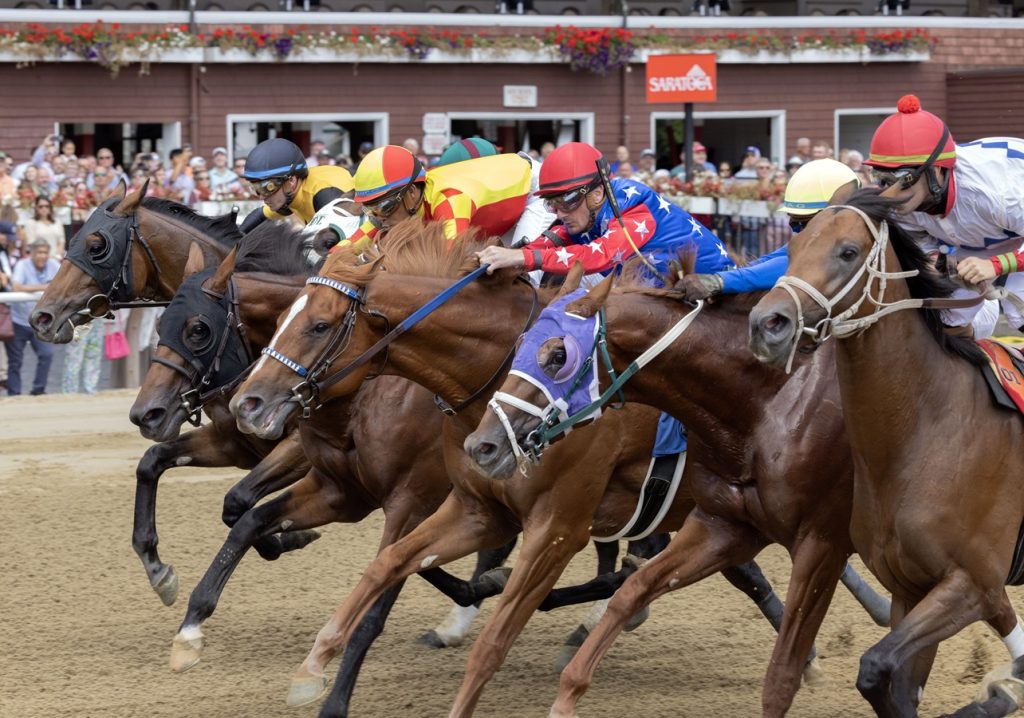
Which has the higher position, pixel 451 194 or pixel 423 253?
pixel 451 194

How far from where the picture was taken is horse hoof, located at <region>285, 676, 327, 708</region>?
5.00 metres

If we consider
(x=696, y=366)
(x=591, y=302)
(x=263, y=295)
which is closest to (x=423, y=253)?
(x=591, y=302)

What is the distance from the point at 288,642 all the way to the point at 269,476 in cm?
74

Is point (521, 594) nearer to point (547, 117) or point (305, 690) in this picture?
point (305, 690)

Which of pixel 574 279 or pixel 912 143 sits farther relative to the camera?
pixel 574 279

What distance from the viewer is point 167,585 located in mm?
6586

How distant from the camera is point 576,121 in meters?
22.7

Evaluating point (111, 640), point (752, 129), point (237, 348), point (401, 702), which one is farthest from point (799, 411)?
point (752, 129)

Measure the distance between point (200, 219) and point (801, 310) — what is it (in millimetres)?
3864

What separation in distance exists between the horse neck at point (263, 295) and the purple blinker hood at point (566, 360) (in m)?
1.62

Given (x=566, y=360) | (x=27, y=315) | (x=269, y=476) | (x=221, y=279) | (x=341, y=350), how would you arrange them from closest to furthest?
(x=566, y=360) → (x=341, y=350) → (x=221, y=279) → (x=269, y=476) → (x=27, y=315)

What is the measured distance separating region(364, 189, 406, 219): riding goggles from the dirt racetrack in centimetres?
186

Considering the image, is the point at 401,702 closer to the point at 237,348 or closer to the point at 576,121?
the point at 237,348

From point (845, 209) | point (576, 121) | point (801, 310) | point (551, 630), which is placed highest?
point (576, 121)
